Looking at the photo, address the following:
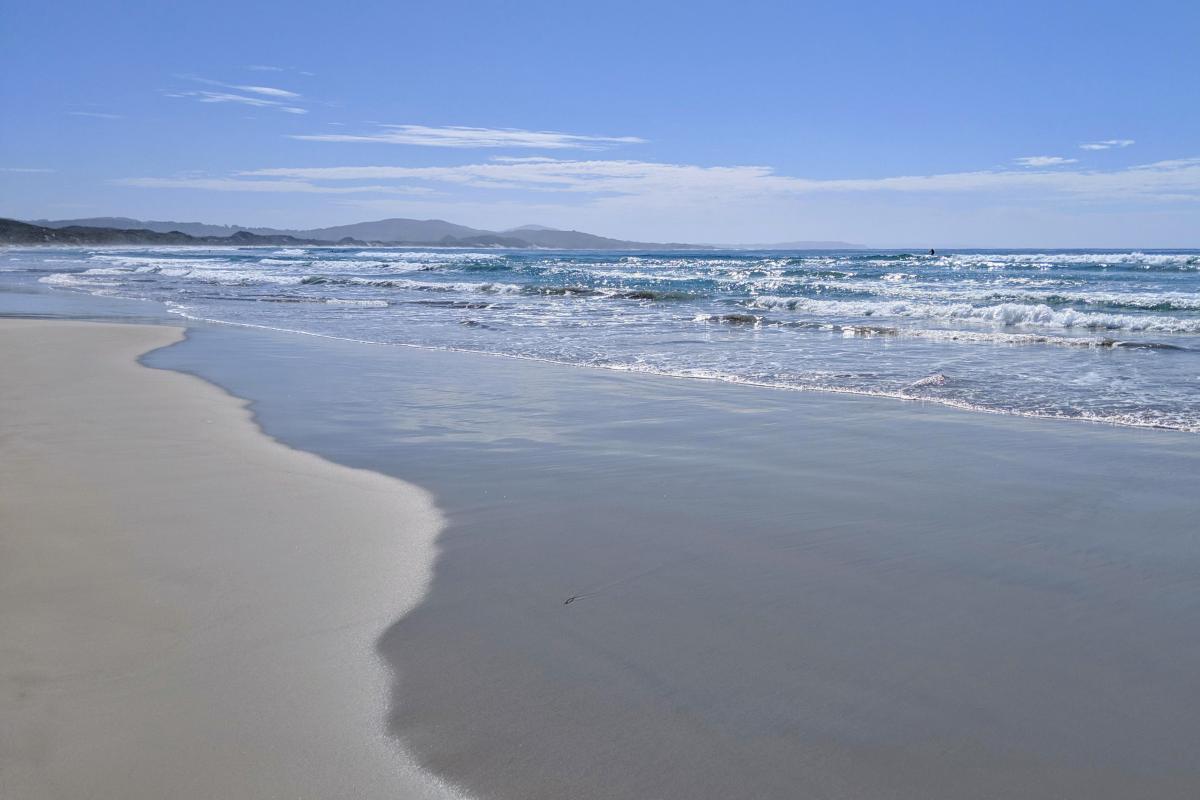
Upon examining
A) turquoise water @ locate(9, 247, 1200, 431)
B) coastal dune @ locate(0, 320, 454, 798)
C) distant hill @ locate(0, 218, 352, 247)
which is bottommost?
coastal dune @ locate(0, 320, 454, 798)

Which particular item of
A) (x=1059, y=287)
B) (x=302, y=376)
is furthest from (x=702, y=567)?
(x=1059, y=287)

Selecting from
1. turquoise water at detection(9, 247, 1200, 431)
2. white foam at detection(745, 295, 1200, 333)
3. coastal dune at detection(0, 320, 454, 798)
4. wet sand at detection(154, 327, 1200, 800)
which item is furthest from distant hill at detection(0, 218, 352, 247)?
wet sand at detection(154, 327, 1200, 800)

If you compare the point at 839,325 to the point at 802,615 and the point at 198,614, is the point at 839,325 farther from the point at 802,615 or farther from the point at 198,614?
the point at 198,614

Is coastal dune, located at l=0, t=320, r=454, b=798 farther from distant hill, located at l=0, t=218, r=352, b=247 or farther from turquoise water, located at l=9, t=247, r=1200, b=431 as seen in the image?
distant hill, located at l=0, t=218, r=352, b=247

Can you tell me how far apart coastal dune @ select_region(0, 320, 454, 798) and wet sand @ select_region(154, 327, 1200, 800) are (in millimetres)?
183

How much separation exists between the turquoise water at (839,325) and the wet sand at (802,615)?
2.46 meters

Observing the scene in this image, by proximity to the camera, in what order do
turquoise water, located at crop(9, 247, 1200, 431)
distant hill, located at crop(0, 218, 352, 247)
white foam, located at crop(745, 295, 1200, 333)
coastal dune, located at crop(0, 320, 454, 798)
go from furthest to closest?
distant hill, located at crop(0, 218, 352, 247), white foam, located at crop(745, 295, 1200, 333), turquoise water, located at crop(9, 247, 1200, 431), coastal dune, located at crop(0, 320, 454, 798)

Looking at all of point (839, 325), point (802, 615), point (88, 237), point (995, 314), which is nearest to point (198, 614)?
point (802, 615)

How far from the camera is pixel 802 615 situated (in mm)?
3066

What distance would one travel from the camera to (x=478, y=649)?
2.80m

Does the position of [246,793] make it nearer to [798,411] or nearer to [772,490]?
[772,490]

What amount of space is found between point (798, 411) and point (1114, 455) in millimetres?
2261

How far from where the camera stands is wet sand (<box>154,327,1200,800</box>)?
222 centimetres

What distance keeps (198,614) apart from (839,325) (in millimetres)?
14214
